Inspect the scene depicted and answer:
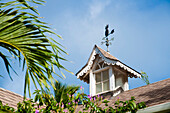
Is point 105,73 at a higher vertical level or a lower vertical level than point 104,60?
lower

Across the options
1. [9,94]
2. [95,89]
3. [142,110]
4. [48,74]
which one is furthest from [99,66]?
[48,74]

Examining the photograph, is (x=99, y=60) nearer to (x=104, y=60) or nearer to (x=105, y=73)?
(x=104, y=60)

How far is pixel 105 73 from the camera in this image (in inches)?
376

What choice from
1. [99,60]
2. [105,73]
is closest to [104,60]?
[99,60]

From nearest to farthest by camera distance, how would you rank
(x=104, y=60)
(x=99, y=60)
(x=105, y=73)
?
1. (x=104, y=60)
2. (x=105, y=73)
3. (x=99, y=60)

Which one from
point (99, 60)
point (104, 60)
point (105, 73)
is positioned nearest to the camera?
point (104, 60)

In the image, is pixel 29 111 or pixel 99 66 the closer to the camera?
pixel 29 111

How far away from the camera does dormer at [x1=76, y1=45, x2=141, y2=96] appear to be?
9099 mm

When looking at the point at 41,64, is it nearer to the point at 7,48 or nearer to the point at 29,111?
the point at 7,48

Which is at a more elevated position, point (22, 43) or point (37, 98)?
point (22, 43)

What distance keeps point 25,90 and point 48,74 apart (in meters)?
0.38

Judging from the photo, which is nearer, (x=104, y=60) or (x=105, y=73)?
(x=104, y=60)

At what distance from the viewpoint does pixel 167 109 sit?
4871mm

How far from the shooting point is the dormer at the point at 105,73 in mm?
9099
